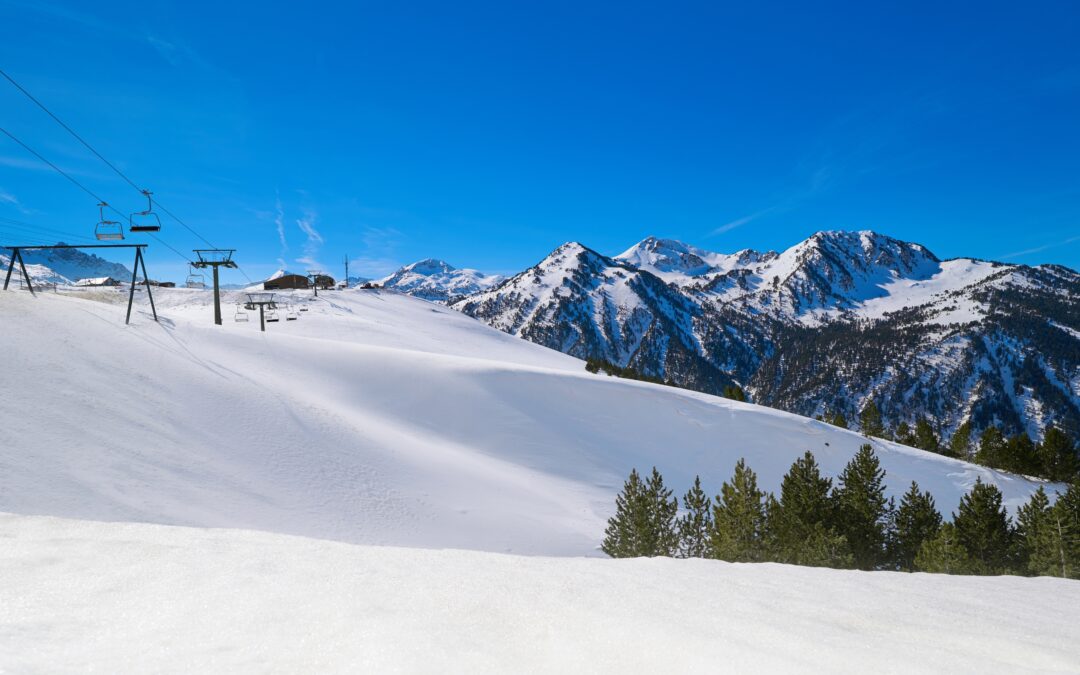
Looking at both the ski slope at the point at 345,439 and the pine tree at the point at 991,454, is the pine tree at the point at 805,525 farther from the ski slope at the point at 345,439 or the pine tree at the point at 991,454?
the pine tree at the point at 991,454

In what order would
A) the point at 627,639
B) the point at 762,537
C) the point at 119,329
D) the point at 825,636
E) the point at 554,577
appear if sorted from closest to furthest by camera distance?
the point at 627,639 < the point at 825,636 < the point at 554,577 < the point at 762,537 < the point at 119,329

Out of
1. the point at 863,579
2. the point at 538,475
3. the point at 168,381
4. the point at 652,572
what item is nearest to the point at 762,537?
the point at 538,475

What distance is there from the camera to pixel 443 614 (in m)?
4.62

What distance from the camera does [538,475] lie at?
31.5m

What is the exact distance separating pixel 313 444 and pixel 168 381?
24.4 feet

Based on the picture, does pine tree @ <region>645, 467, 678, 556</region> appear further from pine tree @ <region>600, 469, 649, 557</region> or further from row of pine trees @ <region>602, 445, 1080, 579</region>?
pine tree @ <region>600, 469, 649, 557</region>

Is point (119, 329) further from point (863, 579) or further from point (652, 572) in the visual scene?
point (863, 579)

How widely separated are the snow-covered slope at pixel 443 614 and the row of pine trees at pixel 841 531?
45.0 feet

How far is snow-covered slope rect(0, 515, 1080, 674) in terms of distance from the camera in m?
3.83

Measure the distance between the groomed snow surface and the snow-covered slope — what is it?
0.03m

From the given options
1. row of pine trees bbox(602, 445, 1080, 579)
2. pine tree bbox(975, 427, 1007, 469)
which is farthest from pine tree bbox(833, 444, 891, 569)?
pine tree bbox(975, 427, 1007, 469)

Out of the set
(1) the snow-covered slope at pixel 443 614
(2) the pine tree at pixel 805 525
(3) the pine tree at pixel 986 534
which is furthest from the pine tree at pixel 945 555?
(1) the snow-covered slope at pixel 443 614

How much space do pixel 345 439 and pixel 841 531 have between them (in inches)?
1042

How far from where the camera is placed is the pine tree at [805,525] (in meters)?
19.8
